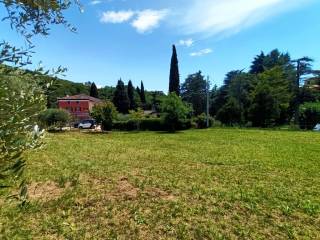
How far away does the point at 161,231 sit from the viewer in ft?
17.9

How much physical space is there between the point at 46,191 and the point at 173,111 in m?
24.8

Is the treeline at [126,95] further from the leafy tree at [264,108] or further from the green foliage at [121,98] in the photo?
the leafy tree at [264,108]

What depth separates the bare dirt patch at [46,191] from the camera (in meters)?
6.94

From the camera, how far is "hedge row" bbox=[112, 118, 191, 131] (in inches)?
1358

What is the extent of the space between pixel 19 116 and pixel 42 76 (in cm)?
38

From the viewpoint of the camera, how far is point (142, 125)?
116 feet

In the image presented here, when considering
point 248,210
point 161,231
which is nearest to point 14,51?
point 161,231

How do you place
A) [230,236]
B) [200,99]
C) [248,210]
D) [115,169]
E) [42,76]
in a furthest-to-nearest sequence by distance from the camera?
1. [200,99]
2. [115,169]
3. [248,210]
4. [230,236]
5. [42,76]

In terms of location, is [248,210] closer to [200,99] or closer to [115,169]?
[115,169]

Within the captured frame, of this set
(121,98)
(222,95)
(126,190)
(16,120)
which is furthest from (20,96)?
(121,98)

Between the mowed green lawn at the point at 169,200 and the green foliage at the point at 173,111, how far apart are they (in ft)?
64.8

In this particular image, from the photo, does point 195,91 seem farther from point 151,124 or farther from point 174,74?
point 151,124

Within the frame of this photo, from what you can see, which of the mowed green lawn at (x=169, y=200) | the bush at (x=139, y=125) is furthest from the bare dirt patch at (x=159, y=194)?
the bush at (x=139, y=125)

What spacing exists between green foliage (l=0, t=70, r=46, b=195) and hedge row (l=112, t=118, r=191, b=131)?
106 ft
